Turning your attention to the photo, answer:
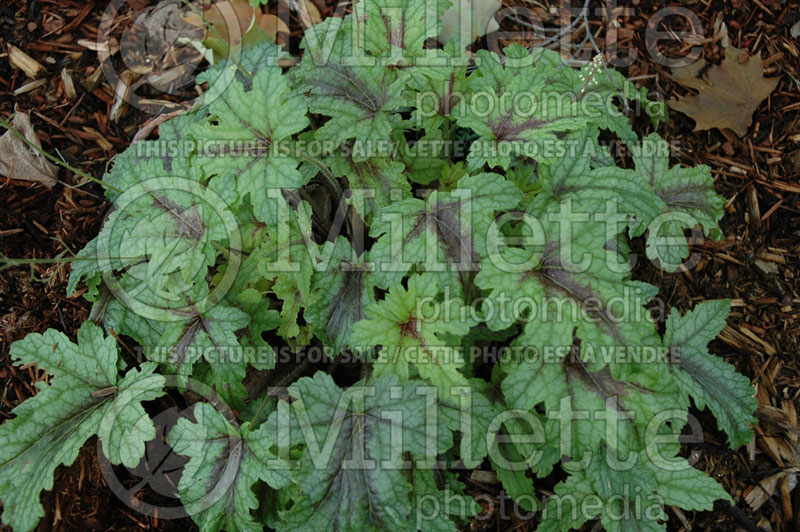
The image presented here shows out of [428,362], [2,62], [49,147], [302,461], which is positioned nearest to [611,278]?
[428,362]

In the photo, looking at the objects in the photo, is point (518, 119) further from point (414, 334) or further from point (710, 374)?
point (710, 374)

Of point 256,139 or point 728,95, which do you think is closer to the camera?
point 256,139

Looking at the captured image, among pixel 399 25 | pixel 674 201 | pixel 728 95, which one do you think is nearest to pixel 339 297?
pixel 399 25

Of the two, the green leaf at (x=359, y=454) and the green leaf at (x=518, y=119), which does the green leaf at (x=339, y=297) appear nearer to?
the green leaf at (x=359, y=454)

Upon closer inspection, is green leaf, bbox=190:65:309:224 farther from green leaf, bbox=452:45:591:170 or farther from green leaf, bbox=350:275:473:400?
green leaf, bbox=452:45:591:170

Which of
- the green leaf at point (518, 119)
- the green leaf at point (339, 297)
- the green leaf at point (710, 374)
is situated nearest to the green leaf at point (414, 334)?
the green leaf at point (339, 297)

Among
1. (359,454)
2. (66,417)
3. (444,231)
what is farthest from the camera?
(66,417)
